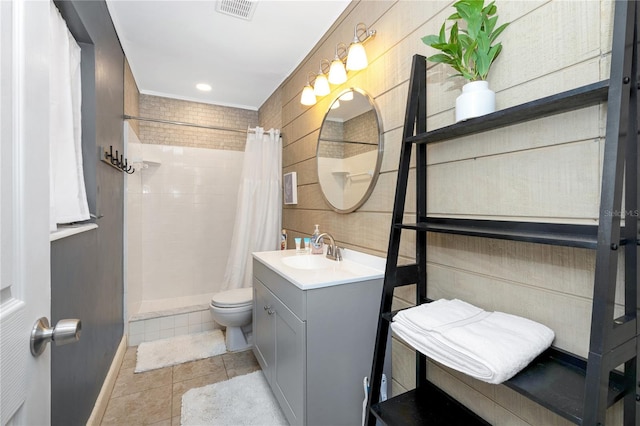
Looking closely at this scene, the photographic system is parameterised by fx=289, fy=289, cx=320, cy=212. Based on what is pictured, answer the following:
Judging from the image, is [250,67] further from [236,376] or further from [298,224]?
[236,376]

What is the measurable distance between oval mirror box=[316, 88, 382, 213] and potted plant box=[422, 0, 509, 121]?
0.59m

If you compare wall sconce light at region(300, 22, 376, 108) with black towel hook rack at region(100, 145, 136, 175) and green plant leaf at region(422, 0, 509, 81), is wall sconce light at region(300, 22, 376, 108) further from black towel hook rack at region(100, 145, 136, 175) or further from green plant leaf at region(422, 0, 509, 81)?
black towel hook rack at region(100, 145, 136, 175)

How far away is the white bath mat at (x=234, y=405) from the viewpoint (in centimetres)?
165

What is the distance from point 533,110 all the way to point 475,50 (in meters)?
0.32

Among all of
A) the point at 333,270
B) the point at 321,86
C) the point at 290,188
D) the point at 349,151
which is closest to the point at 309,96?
the point at 321,86

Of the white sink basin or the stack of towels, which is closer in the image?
the stack of towels

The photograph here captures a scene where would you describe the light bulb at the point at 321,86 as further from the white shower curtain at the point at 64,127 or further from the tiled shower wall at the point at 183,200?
the tiled shower wall at the point at 183,200

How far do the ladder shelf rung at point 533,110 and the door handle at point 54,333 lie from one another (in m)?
1.11

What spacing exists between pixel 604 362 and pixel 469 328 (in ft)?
0.95

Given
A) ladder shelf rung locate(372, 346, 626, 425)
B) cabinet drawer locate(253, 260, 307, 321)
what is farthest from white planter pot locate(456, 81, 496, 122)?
cabinet drawer locate(253, 260, 307, 321)

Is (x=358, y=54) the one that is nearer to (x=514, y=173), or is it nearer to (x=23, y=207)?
(x=514, y=173)

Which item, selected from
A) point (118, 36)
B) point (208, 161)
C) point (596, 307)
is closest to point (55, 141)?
point (118, 36)

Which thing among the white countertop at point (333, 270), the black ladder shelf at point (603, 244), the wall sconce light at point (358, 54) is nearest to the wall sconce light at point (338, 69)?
the wall sconce light at point (358, 54)

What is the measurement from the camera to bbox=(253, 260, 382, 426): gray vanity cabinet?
4.37ft
